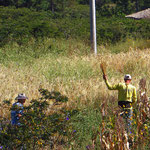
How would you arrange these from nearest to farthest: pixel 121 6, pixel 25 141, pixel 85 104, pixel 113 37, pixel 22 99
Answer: pixel 25 141, pixel 22 99, pixel 85 104, pixel 113 37, pixel 121 6

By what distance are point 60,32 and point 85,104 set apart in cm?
1045

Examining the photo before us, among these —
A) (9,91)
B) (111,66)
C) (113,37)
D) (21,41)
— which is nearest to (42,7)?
(113,37)

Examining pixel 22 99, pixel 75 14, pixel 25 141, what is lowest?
pixel 25 141

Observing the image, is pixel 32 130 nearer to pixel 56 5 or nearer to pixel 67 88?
pixel 67 88

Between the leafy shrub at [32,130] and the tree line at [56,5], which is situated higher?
the tree line at [56,5]

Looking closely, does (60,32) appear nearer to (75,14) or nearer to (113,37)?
(113,37)

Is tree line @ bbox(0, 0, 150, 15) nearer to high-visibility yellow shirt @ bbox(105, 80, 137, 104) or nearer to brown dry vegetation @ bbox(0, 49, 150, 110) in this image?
brown dry vegetation @ bbox(0, 49, 150, 110)

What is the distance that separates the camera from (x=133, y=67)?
34.0 feet

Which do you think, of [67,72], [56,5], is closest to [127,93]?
[67,72]

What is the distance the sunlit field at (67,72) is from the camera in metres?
7.26

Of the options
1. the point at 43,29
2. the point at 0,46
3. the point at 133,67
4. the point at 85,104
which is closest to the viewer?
the point at 85,104

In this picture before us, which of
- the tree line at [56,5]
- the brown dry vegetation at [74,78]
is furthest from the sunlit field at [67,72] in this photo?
the tree line at [56,5]

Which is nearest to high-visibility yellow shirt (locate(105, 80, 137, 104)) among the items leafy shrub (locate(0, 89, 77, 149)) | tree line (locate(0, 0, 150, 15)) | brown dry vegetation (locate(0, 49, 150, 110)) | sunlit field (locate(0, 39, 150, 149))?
sunlit field (locate(0, 39, 150, 149))

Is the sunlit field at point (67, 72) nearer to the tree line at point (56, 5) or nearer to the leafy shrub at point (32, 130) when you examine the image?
the leafy shrub at point (32, 130)
